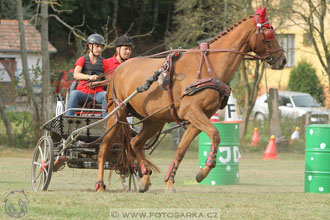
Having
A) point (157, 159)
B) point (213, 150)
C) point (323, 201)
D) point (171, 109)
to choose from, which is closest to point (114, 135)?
point (171, 109)

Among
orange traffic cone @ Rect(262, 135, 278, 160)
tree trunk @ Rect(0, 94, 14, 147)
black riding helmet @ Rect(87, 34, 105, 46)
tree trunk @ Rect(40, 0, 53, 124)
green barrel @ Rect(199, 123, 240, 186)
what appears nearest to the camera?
black riding helmet @ Rect(87, 34, 105, 46)

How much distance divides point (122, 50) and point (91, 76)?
79 centimetres

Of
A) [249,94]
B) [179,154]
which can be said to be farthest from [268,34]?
[249,94]

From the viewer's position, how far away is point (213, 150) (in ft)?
28.3

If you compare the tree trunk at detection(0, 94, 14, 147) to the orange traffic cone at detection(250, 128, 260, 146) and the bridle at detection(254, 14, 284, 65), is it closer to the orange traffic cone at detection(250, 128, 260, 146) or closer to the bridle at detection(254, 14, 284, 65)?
the orange traffic cone at detection(250, 128, 260, 146)

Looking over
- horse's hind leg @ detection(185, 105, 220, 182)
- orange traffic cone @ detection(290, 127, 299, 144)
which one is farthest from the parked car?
horse's hind leg @ detection(185, 105, 220, 182)

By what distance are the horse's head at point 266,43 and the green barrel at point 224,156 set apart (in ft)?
13.6

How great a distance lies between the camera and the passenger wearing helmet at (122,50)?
11305 millimetres

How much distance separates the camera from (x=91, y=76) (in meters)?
10.9

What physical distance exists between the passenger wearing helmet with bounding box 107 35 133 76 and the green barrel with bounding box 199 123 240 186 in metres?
2.69

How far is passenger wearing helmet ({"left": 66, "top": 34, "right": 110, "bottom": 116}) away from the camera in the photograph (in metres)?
11.0

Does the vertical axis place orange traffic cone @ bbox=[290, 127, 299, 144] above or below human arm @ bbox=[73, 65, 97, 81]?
below

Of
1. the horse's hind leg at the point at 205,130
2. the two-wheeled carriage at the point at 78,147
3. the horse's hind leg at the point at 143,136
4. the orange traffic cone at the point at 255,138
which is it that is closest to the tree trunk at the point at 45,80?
the orange traffic cone at the point at 255,138

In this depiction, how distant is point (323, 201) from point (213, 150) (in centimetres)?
141
